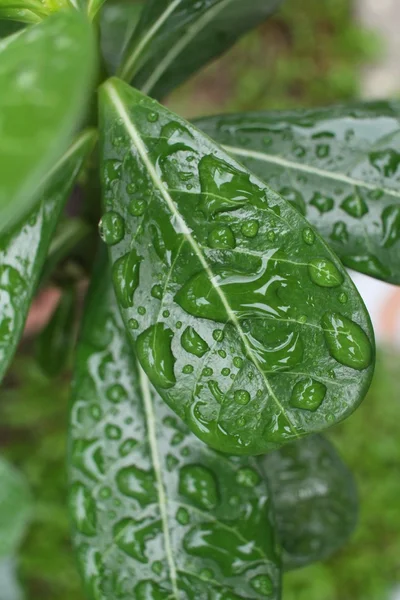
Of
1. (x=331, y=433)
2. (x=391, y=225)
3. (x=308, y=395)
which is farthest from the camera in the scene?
(x=331, y=433)

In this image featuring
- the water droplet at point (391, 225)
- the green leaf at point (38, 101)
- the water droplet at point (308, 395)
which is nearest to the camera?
the green leaf at point (38, 101)

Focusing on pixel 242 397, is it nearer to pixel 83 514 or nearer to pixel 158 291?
pixel 158 291

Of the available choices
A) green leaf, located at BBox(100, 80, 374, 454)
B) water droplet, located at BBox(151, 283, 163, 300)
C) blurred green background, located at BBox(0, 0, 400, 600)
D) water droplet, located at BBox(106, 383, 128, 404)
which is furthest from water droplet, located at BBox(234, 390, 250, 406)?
blurred green background, located at BBox(0, 0, 400, 600)

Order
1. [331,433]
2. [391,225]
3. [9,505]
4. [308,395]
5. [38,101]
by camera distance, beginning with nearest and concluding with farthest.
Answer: [38,101] < [308,395] < [391,225] < [9,505] < [331,433]

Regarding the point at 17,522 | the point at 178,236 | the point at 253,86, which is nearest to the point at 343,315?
the point at 178,236

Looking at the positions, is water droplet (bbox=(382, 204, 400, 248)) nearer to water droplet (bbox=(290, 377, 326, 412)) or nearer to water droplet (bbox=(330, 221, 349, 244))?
water droplet (bbox=(330, 221, 349, 244))

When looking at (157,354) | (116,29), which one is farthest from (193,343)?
(116,29)

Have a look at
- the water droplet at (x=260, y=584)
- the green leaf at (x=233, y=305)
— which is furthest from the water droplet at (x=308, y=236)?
the water droplet at (x=260, y=584)

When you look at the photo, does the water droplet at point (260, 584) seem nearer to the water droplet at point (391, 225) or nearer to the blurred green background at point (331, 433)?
the water droplet at point (391, 225)
